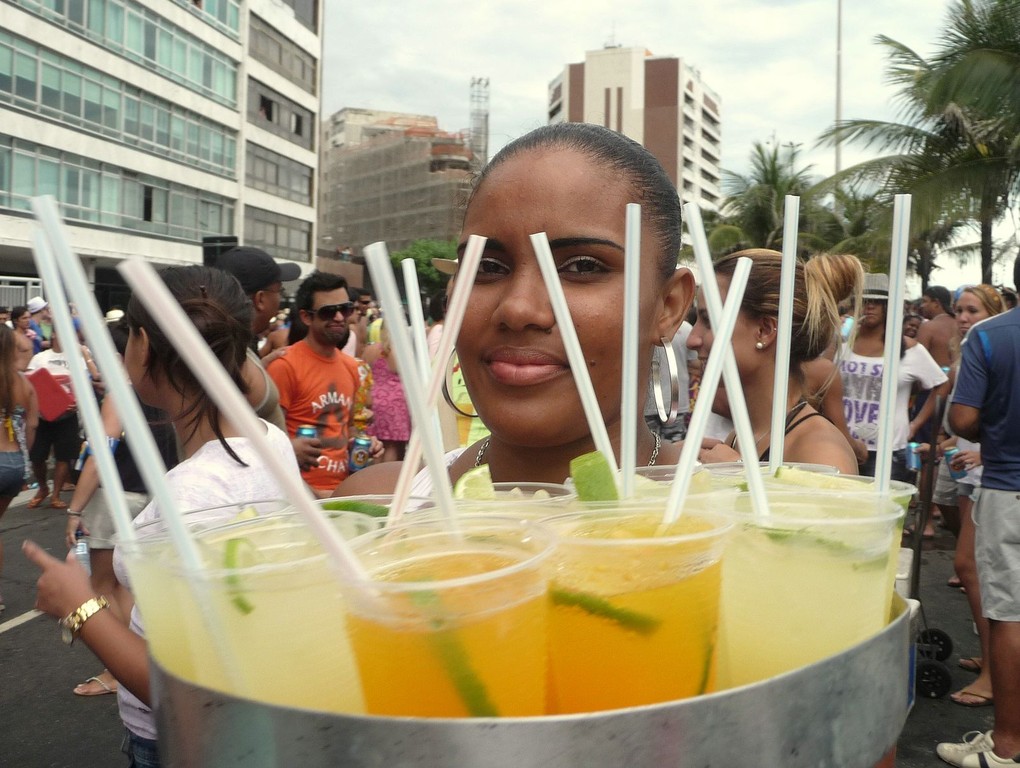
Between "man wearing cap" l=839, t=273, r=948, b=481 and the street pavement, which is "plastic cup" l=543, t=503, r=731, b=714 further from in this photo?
"man wearing cap" l=839, t=273, r=948, b=481

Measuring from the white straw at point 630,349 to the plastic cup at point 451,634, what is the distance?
0.64 feet

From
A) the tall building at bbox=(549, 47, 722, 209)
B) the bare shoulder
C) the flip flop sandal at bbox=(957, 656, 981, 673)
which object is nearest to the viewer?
the bare shoulder

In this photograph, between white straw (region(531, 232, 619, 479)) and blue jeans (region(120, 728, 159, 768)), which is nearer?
white straw (region(531, 232, 619, 479))

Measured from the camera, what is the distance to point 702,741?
63 cm

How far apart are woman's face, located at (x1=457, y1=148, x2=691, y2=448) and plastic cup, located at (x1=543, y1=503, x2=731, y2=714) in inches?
24.1

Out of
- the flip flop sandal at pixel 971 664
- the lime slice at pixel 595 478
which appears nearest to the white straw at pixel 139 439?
the lime slice at pixel 595 478

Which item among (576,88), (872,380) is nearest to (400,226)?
(576,88)

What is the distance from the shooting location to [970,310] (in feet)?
21.6

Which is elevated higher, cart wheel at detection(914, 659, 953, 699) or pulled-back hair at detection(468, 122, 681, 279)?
pulled-back hair at detection(468, 122, 681, 279)

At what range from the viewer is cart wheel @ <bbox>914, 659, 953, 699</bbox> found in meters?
4.20

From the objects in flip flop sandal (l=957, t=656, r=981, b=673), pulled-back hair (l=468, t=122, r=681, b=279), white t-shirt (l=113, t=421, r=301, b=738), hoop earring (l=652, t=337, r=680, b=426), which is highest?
pulled-back hair (l=468, t=122, r=681, b=279)

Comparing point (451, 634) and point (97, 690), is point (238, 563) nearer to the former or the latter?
point (451, 634)

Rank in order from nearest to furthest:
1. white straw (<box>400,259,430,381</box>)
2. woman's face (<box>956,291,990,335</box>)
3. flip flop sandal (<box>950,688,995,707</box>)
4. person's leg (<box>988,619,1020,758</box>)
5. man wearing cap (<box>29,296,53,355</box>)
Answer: white straw (<box>400,259,430,381</box>)
person's leg (<box>988,619,1020,758</box>)
flip flop sandal (<box>950,688,995,707</box>)
woman's face (<box>956,291,990,335</box>)
man wearing cap (<box>29,296,53,355</box>)

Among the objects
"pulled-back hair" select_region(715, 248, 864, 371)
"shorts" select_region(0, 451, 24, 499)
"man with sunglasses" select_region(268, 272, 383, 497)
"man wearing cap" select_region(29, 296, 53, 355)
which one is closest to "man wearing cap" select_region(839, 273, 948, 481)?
"pulled-back hair" select_region(715, 248, 864, 371)
